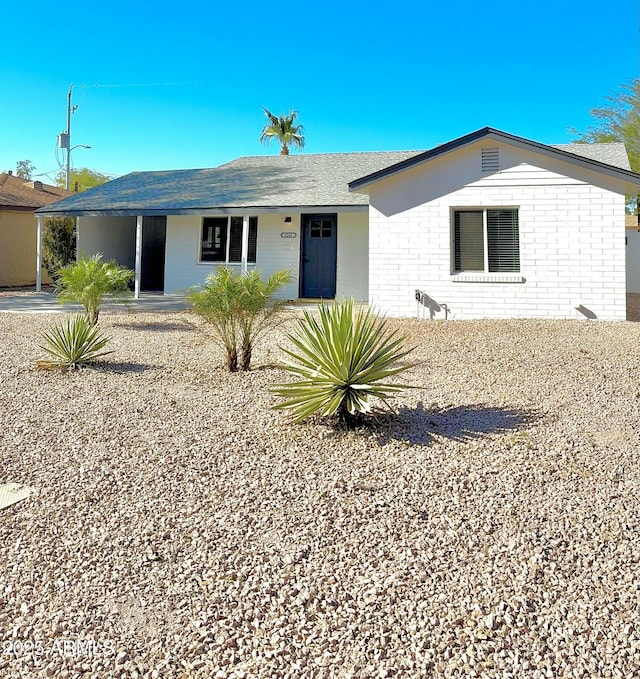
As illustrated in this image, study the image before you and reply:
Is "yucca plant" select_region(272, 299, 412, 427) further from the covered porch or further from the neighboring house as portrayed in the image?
→ the neighboring house

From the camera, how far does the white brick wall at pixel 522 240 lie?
11.3 m

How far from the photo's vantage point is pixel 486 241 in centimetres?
1193

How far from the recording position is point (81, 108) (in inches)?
→ 1496

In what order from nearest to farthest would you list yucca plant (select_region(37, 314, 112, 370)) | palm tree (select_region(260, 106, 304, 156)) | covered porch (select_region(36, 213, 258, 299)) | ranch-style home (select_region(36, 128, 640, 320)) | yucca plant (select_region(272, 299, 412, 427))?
1. yucca plant (select_region(272, 299, 412, 427))
2. yucca plant (select_region(37, 314, 112, 370))
3. ranch-style home (select_region(36, 128, 640, 320))
4. covered porch (select_region(36, 213, 258, 299))
5. palm tree (select_region(260, 106, 304, 156))

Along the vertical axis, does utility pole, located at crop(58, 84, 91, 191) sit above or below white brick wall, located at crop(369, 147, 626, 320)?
above

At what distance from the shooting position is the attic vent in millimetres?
11672

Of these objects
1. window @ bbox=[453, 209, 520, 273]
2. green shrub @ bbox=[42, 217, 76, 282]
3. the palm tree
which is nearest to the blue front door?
window @ bbox=[453, 209, 520, 273]

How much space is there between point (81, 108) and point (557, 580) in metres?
42.7

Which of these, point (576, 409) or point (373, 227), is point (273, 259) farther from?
point (576, 409)

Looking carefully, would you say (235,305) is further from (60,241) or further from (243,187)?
(60,241)

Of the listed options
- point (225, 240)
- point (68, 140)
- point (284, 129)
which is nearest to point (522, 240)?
point (225, 240)

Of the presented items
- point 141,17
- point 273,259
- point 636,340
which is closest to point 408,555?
point 636,340

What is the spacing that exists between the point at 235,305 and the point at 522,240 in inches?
282

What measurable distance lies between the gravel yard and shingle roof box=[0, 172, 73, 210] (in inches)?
715
